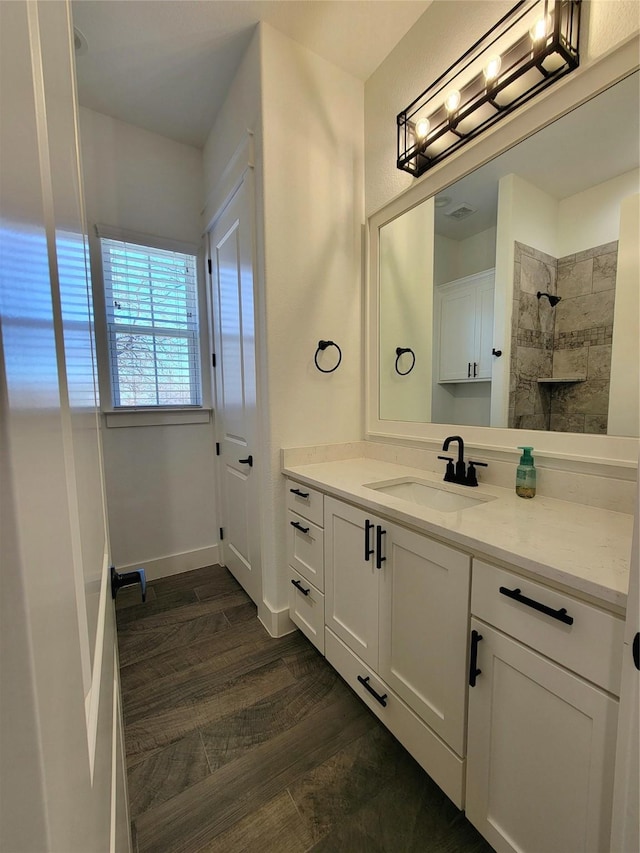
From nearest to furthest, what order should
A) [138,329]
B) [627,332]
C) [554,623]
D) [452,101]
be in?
[554,623] < [627,332] < [452,101] < [138,329]

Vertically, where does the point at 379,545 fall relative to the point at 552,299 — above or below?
below

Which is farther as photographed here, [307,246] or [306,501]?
[307,246]

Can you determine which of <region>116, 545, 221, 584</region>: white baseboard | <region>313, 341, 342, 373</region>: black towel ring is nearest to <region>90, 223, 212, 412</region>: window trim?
<region>116, 545, 221, 584</region>: white baseboard

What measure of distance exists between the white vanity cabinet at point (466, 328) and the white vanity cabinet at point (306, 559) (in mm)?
886

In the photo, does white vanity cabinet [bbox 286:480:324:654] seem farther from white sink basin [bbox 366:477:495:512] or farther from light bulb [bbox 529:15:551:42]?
light bulb [bbox 529:15:551:42]

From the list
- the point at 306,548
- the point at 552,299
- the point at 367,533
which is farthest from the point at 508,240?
the point at 306,548

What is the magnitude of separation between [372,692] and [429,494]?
31.9 inches

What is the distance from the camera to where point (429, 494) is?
1631 mm

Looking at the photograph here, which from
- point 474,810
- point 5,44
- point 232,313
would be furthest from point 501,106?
point 474,810

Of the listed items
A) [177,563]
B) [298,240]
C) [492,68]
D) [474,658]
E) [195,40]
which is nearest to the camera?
[474,658]

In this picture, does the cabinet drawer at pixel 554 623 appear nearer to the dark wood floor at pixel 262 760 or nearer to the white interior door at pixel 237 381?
the dark wood floor at pixel 262 760

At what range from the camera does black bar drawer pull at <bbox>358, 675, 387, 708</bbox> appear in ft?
4.16

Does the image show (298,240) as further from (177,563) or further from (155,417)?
(177,563)

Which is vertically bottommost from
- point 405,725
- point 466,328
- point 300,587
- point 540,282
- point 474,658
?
point 405,725
